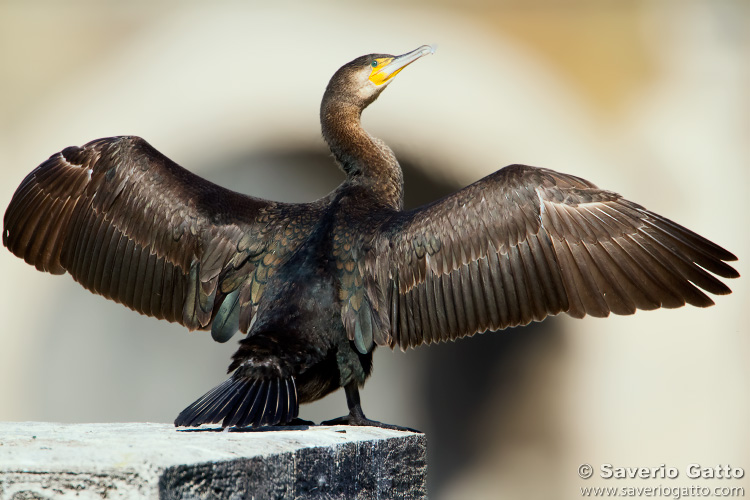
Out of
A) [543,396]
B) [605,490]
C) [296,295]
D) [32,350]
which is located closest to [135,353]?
[32,350]

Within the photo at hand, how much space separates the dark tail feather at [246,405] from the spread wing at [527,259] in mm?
523

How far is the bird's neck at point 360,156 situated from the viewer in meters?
3.83

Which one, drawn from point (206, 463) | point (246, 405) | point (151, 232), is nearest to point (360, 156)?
point (151, 232)

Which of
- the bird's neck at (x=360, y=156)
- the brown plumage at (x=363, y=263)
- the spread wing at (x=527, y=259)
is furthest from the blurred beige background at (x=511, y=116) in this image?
the spread wing at (x=527, y=259)

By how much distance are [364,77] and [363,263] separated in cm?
133

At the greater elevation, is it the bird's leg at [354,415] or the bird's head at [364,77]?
the bird's head at [364,77]

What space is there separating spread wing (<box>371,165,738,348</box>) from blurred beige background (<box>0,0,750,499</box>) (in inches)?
117

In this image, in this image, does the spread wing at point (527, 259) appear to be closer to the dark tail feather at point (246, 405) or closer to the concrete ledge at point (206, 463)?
the dark tail feather at point (246, 405)

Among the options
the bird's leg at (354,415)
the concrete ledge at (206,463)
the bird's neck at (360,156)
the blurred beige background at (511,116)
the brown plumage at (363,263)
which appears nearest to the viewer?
the concrete ledge at (206,463)

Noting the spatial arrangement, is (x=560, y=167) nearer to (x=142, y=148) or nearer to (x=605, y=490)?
(x=605, y=490)

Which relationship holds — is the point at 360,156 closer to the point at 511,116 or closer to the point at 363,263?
the point at 363,263

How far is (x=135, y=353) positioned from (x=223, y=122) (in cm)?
225

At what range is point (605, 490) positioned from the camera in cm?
631

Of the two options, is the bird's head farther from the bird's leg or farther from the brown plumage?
the bird's leg
